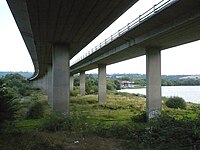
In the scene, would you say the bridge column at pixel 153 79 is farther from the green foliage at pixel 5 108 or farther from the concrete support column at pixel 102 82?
the concrete support column at pixel 102 82

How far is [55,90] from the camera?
2958 centimetres

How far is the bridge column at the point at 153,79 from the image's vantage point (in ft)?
96.2

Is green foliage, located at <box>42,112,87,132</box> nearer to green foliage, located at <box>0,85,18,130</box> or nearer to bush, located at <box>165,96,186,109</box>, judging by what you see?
green foliage, located at <box>0,85,18,130</box>

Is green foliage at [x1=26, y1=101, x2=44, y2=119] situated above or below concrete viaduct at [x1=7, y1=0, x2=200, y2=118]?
below

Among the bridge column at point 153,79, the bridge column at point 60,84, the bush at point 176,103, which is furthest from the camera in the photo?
the bush at point 176,103

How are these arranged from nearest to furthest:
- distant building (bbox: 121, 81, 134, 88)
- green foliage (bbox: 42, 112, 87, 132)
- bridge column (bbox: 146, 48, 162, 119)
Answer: green foliage (bbox: 42, 112, 87, 132)
bridge column (bbox: 146, 48, 162, 119)
distant building (bbox: 121, 81, 134, 88)

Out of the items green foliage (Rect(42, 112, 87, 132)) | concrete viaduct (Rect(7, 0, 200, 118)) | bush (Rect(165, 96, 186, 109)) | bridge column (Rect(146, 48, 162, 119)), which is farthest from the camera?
bush (Rect(165, 96, 186, 109))

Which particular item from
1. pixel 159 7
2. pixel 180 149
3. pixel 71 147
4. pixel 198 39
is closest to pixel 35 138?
pixel 71 147

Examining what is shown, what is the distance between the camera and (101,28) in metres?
24.2

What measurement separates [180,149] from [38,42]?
21.8 m

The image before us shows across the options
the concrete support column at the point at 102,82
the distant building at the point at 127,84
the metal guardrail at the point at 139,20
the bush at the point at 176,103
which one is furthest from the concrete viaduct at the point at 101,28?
the distant building at the point at 127,84

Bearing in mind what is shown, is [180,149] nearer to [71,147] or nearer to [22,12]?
[71,147]

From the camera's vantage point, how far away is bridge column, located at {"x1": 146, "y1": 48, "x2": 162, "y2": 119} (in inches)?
1154

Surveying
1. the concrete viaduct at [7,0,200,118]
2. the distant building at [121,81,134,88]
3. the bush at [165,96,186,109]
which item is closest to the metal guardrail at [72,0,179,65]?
the concrete viaduct at [7,0,200,118]
